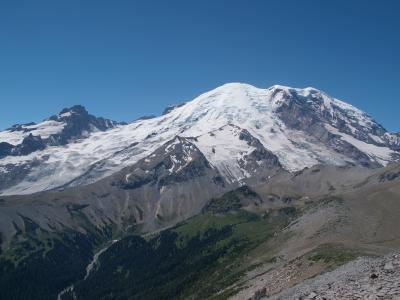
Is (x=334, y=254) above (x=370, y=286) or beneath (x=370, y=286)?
beneath

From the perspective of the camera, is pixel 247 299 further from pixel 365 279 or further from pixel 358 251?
pixel 365 279

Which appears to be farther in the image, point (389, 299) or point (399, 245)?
point (399, 245)

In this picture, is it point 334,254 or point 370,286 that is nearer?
point 370,286

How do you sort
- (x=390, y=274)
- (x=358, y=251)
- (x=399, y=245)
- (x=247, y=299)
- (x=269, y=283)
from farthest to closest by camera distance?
(x=399, y=245) → (x=358, y=251) → (x=269, y=283) → (x=247, y=299) → (x=390, y=274)

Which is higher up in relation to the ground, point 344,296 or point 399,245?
point 344,296

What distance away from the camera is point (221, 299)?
18425cm

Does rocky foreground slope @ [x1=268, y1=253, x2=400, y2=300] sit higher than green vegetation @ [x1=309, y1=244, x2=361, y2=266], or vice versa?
rocky foreground slope @ [x1=268, y1=253, x2=400, y2=300]

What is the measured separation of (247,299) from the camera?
14562cm

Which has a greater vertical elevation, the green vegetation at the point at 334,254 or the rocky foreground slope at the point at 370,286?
the rocky foreground slope at the point at 370,286

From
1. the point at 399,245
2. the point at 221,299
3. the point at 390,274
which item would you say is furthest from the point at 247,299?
the point at 390,274

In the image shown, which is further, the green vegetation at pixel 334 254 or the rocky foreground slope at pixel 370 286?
the green vegetation at pixel 334 254

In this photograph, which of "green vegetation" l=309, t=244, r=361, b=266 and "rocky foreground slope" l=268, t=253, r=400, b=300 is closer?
"rocky foreground slope" l=268, t=253, r=400, b=300

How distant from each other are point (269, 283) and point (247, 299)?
43.3 feet

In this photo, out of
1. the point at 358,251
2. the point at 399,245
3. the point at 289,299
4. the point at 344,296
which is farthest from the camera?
the point at 399,245
